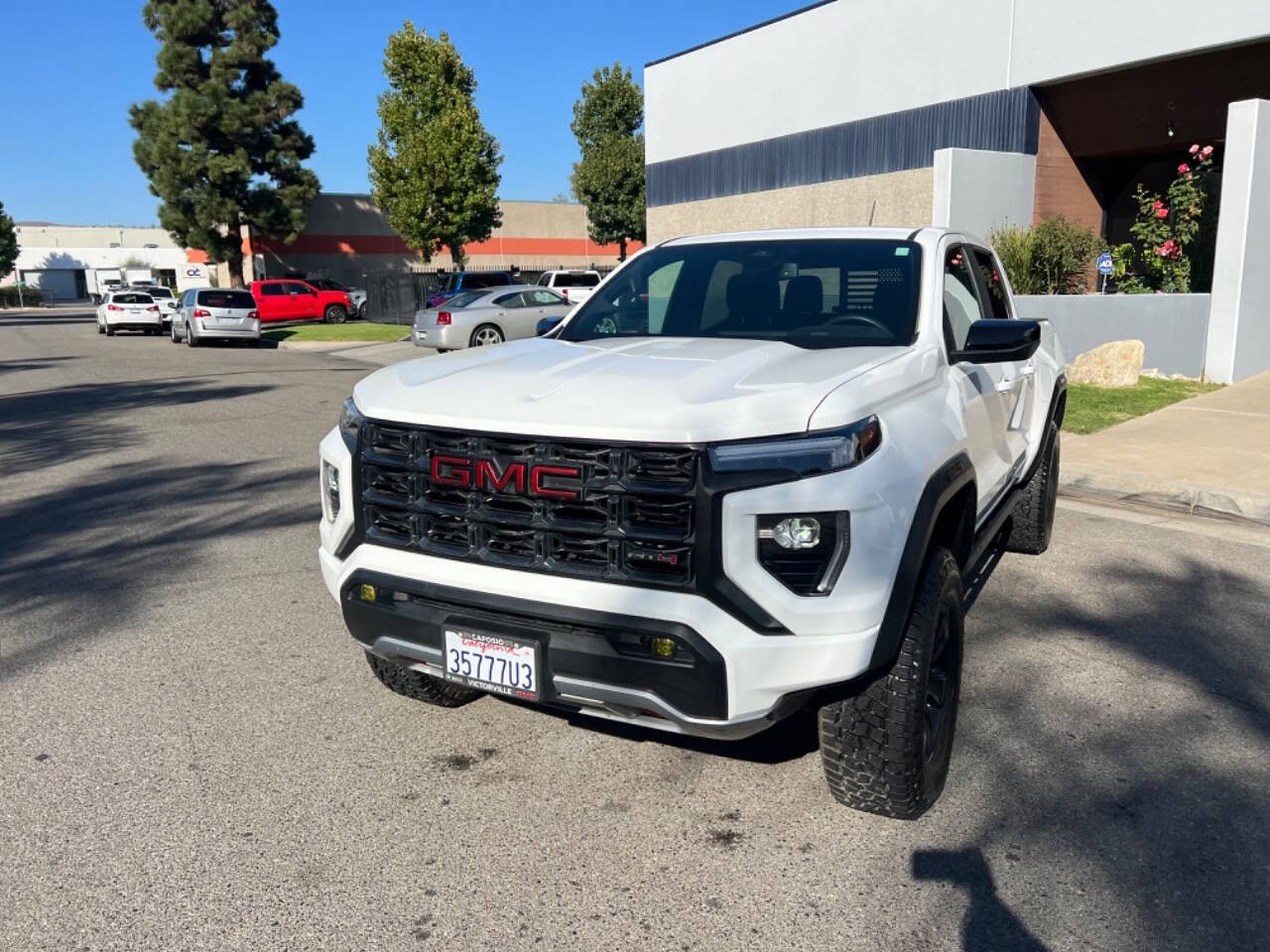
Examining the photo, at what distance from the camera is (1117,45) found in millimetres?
16906

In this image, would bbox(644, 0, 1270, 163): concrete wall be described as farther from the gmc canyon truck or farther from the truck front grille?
the truck front grille

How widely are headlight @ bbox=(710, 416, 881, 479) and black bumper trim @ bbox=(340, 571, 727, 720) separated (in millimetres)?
463

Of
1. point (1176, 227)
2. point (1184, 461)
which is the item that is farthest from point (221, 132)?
point (1184, 461)

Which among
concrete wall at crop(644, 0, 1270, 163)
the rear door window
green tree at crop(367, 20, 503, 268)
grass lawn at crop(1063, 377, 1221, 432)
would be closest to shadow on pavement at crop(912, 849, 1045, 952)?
grass lawn at crop(1063, 377, 1221, 432)

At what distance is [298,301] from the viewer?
36.1 meters

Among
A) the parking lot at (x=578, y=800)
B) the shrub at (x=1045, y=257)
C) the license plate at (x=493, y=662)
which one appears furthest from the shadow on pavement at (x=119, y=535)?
the shrub at (x=1045, y=257)

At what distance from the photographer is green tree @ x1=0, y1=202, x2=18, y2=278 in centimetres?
8144

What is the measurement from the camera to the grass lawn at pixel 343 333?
28.1 meters

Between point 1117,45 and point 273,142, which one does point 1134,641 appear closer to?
point 1117,45

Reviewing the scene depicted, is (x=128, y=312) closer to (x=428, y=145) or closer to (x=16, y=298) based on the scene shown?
(x=428, y=145)

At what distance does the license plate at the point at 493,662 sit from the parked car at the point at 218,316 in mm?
25453

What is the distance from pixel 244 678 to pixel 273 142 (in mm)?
44315

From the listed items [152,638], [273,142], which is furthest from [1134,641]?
[273,142]

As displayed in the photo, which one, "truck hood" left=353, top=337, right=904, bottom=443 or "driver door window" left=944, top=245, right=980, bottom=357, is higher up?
"driver door window" left=944, top=245, right=980, bottom=357
